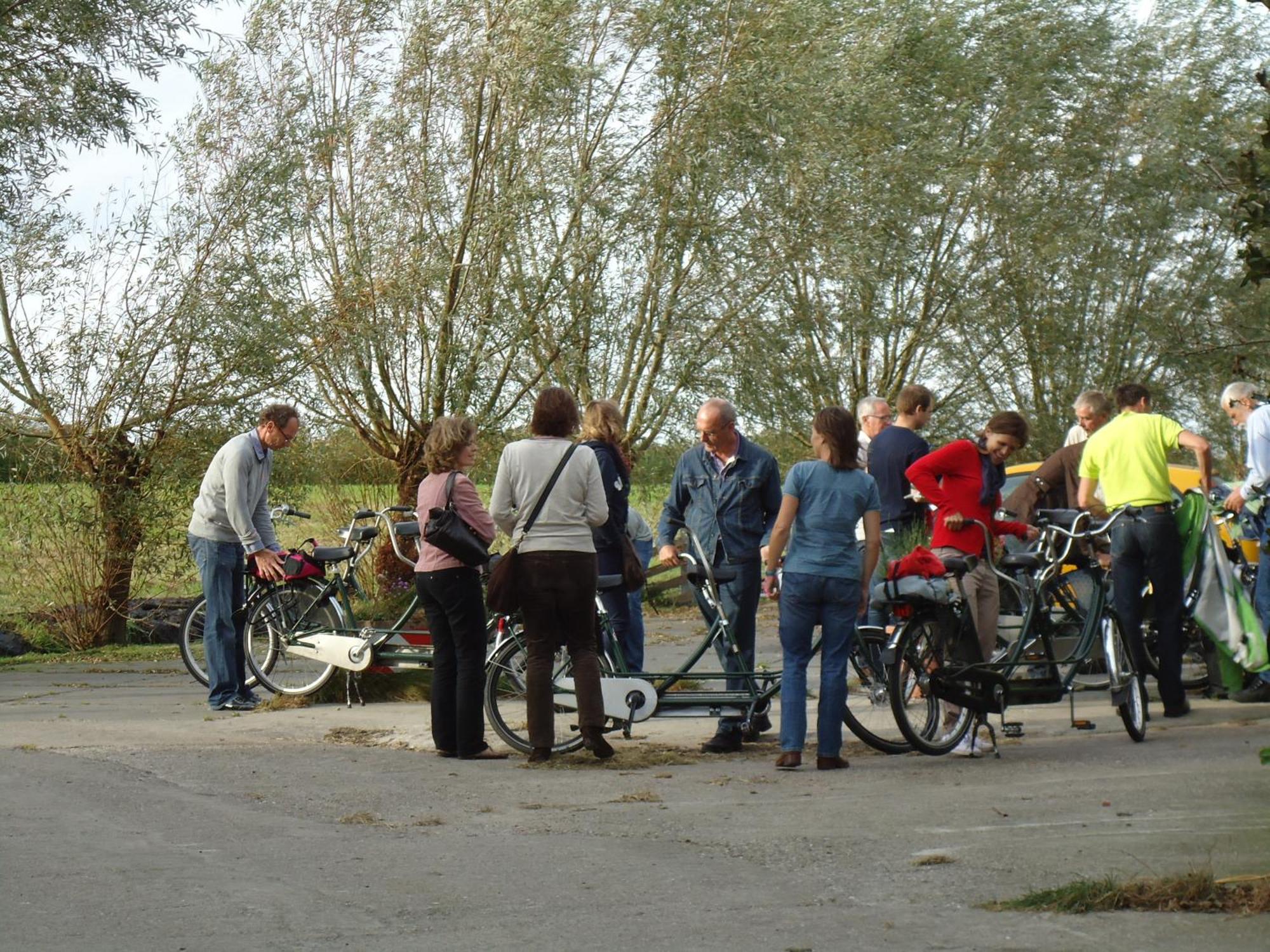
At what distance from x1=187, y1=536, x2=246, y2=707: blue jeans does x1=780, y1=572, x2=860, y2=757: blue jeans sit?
4273 millimetres

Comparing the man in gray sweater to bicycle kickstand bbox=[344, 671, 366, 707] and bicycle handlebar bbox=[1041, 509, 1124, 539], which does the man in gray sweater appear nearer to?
bicycle kickstand bbox=[344, 671, 366, 707]

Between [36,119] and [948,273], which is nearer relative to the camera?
[36,119]

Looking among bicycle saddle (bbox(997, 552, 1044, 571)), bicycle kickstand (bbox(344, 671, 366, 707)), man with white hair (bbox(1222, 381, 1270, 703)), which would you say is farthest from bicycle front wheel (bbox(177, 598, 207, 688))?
man with white hair (bbox(1222, 381, 1270, 703))

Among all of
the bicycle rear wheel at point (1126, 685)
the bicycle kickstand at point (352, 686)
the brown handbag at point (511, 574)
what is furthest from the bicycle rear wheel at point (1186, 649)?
the bicycle kickstand at point (352, 686)

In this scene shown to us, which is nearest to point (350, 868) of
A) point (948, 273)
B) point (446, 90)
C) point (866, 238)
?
point (446, 90)

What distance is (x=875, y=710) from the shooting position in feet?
30.4

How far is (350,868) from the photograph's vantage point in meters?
6.21

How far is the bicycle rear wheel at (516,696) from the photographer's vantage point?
9.24 metres

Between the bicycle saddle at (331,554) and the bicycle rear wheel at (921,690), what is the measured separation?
14.7 ft

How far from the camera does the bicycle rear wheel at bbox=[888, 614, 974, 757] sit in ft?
29.1

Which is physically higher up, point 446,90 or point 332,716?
point 446,90

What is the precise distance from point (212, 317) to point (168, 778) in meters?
7.77

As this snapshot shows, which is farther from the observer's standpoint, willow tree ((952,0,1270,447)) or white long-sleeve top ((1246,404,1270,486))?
willow tree ((952,0,1270,447))

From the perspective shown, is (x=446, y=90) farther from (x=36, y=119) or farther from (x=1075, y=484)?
(x=1075, y=484)
